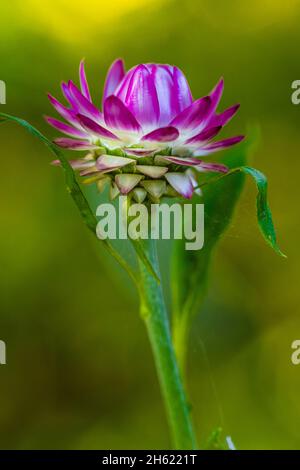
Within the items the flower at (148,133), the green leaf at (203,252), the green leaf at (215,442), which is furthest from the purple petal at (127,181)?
the green leaf at (215,442)

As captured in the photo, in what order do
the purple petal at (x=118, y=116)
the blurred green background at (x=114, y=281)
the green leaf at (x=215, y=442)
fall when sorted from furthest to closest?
the blurred green background at (x=114, y=281), the green leaf at (x=215, y=442), the purple petal at (x=118, y=116)

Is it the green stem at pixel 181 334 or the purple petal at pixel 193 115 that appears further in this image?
the green stem at pixel 181 334

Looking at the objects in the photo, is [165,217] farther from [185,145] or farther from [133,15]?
[133,15]

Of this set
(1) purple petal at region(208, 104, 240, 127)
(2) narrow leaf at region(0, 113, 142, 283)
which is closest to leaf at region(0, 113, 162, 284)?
(2) narrow leaf at region(0, 113, 142, 283)

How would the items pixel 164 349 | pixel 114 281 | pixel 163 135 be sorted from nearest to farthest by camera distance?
pixel 163 135, pixel 164 349, pixel 114 281

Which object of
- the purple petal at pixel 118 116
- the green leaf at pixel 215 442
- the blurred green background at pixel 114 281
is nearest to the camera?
the purple petal at pixel 118 116

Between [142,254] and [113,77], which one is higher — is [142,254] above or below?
below

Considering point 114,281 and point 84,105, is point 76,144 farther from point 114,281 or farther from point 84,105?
point 114,281

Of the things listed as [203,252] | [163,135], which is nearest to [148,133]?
[163,135]

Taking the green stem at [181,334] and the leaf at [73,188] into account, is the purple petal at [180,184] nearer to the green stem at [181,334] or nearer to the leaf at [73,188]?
the leaf at [73,188]
